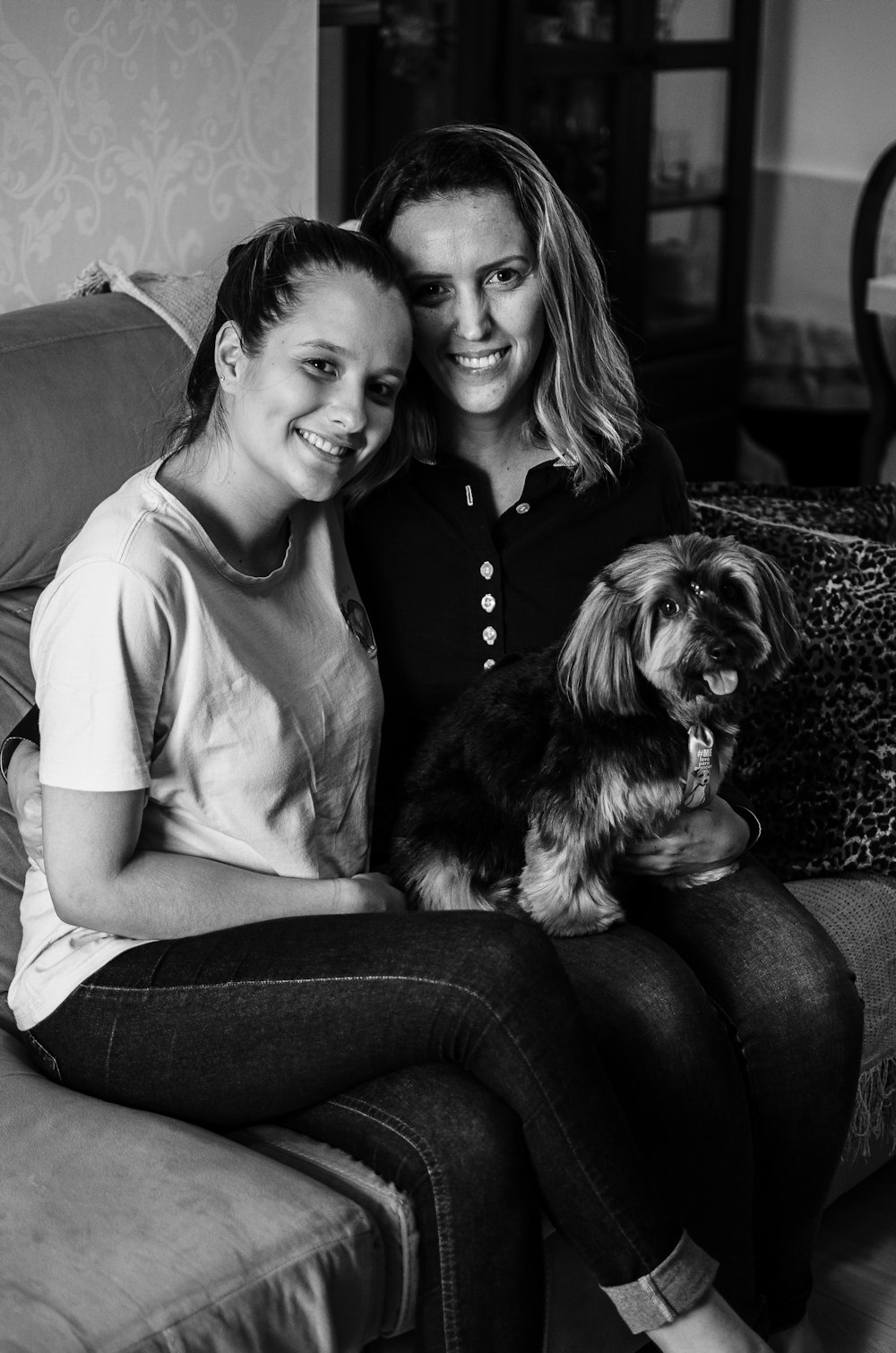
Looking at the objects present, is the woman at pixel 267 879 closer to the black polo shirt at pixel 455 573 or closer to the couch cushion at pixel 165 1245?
the couch cushion at pixel 165 1245

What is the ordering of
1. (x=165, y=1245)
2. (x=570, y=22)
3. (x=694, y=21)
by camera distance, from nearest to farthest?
(x=165, y=1245) → (x=570, y=22) → (x=694, y=21)

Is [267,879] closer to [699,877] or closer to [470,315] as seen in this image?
[699,877]

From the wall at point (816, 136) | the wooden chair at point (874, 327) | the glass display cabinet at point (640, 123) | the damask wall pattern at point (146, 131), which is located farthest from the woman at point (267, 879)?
the wall at point (816, 136)

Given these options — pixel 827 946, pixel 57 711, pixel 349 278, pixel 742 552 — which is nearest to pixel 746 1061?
pixel 827 946

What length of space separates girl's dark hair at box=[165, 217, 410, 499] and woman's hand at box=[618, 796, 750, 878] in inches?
28.8

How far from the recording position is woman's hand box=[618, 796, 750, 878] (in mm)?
1914

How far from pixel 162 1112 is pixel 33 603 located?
692 mm

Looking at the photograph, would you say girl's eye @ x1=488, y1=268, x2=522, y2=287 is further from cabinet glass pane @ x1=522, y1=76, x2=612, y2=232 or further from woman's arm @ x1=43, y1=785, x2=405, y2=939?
cabinet glass pane @ x1=522, y1=76, x2=612, y2=232

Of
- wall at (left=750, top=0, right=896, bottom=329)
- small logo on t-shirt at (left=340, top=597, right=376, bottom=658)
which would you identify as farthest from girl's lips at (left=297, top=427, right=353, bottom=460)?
wall at (left=750, top=0, right=896, bottom=329)

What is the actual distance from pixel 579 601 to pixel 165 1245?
3.26 feet

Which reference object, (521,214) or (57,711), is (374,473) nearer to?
(521,214)

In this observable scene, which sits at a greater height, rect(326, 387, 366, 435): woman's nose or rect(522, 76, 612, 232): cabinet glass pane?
rect(522, 76, 612, 232): cabinet glass pane

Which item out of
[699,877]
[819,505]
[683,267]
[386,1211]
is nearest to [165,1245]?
[386,1211]

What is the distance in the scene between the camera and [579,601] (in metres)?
2.03
